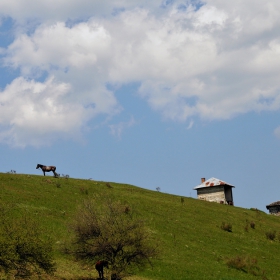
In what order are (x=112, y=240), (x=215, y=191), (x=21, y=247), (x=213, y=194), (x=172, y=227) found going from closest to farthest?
(x=21, y=247)
(x=112, y=240)
(x=172, y=227)
(x=215, y=191)
(x=213, y=194)

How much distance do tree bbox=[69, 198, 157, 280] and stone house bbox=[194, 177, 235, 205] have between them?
62.4 meters

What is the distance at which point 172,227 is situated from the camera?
5422 cm

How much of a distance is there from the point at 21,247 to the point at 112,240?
21.4 feet

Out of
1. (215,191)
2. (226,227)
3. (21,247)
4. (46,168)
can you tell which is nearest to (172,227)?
(226,227)

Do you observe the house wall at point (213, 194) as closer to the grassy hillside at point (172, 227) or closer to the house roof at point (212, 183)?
the house roof at point (212, 183)

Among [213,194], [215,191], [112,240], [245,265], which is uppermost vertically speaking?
[215,191]

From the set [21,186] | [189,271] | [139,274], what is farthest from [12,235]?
[21,186]

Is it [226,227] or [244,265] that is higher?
[226,227]

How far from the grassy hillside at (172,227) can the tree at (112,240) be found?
2590mm

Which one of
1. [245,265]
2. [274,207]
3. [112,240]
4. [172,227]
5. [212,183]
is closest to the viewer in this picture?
[112,240]

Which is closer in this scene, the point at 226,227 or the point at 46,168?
the point at 226,227

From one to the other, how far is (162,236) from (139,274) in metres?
11.5

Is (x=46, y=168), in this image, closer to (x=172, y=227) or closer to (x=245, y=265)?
(x=172, y=227)

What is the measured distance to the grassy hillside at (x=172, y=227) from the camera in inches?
1612
